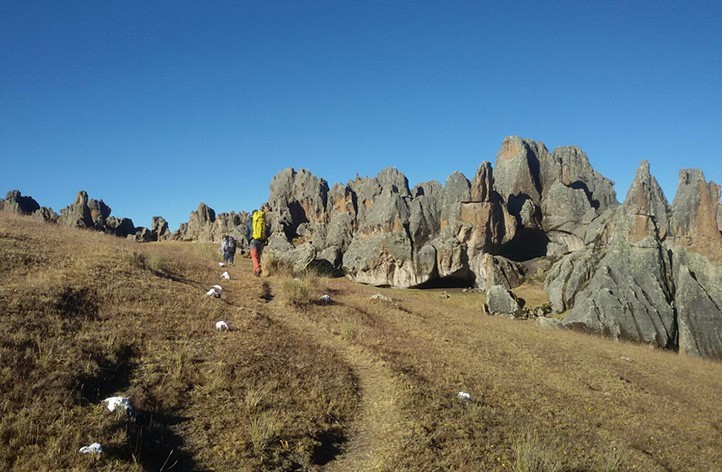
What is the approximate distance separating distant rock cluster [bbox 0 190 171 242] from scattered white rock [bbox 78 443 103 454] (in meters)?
95.4

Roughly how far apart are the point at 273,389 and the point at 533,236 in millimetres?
61138

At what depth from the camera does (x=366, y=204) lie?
77812 mm

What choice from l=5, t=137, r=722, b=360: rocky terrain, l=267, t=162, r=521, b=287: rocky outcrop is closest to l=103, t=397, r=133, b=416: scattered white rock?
l=5, t=137, r=722, b=360: rocky terrain

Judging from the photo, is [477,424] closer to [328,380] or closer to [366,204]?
[328,380]

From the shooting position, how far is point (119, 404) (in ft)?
21.8

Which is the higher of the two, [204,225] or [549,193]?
[549,193]

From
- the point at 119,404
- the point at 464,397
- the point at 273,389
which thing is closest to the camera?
the point at 119,404

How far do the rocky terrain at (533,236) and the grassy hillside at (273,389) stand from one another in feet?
32.9

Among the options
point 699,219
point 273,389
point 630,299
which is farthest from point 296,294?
point 699,219

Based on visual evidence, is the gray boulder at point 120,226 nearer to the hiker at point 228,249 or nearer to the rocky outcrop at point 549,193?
the rocky outcrop at point 549,193

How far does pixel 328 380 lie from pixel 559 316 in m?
32.3

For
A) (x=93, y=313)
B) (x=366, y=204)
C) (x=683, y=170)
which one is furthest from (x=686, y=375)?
(x=366, y=204)

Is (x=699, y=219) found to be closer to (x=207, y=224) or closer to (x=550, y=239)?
(x=550, y=239)

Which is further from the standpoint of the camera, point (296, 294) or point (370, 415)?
point (296, 294)
